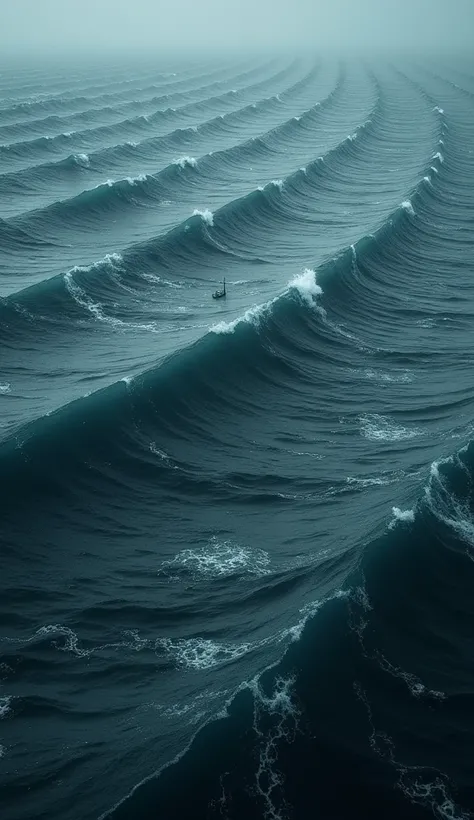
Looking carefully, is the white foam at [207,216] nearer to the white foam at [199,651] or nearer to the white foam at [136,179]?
the white foam at [136,179]

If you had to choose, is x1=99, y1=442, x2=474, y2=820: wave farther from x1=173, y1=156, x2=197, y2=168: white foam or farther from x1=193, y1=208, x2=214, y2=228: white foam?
x1=173, y1=156, x2=197, y2=168: white foam

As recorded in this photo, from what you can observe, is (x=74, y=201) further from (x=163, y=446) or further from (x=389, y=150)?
(x=389, y=150)

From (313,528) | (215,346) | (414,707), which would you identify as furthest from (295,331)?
(414,707)

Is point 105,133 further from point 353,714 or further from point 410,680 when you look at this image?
point 353,714

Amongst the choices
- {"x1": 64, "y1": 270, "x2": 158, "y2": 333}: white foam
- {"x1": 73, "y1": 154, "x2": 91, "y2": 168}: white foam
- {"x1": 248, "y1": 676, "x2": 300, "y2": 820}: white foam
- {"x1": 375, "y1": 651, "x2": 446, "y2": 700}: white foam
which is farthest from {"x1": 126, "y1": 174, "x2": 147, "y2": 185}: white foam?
{"x1": 248, "y1": 676, "x2": 300, "y2": 820}: white foam

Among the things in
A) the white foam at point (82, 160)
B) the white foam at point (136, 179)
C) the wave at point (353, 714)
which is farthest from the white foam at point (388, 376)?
the white foam at point (82, 160)

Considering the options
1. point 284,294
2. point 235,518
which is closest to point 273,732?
point 235,518
